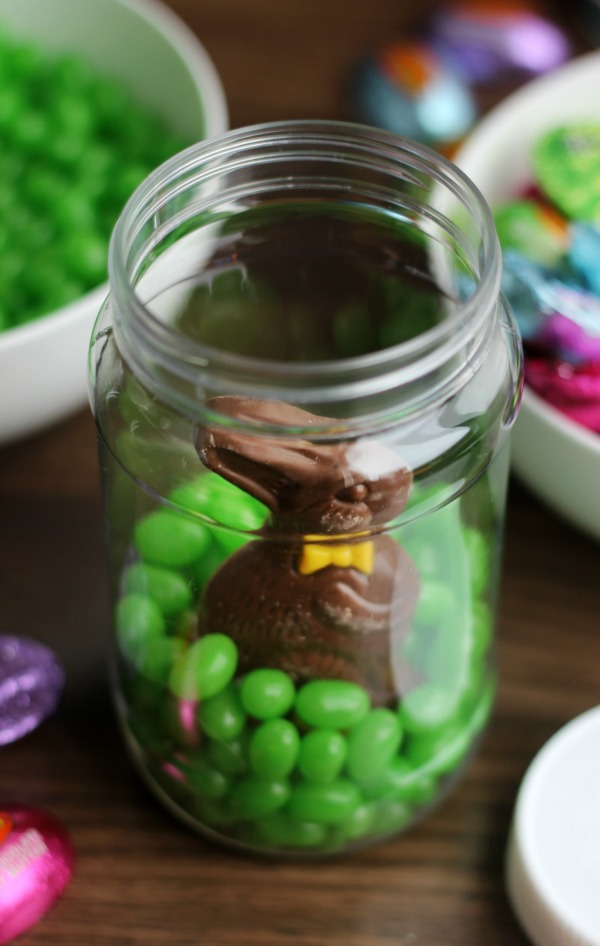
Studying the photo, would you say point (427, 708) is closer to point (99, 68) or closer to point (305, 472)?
point (305, 472)

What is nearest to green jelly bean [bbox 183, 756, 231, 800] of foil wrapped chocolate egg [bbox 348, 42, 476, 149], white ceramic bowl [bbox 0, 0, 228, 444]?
white ceramic bowl [bbox 0, 0, 228, 444]

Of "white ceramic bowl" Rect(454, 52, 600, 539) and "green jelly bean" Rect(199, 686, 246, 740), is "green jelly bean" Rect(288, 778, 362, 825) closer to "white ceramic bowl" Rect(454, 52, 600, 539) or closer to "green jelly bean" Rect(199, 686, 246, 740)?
"green jelly bean" Rect(199, 686, 246, 740)

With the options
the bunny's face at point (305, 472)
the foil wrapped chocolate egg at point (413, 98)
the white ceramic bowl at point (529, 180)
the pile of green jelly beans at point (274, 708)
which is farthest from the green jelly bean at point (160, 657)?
the foil wrapped chocolate egg at point (413, 98)

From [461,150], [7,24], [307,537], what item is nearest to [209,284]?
[307,537]

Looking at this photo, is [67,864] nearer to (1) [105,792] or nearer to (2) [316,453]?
(1) [105,792]

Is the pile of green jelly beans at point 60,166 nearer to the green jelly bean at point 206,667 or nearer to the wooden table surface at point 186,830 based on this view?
the wooden table surface at point 186,830
